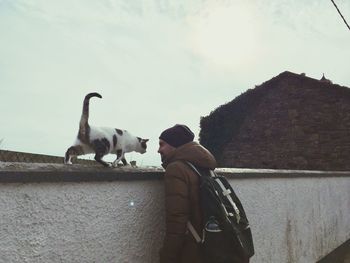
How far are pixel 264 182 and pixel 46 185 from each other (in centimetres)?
381

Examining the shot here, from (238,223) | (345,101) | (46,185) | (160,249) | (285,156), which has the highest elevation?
(345,101)

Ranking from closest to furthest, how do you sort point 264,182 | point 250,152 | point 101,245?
1. point 101,245
2. point 264,182
3. point 250,152

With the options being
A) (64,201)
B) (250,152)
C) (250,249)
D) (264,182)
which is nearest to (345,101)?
(250,152)

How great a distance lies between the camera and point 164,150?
11.4 feet

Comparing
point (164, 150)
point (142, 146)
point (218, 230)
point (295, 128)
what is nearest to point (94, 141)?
point (164, 150)

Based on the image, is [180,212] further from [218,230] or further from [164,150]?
[164,150]

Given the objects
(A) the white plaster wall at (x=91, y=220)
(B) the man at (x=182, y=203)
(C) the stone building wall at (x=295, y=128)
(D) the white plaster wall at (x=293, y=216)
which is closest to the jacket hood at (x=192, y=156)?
(B) the man at (x=182, y=203)

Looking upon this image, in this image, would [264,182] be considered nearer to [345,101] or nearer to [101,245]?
[101,245]

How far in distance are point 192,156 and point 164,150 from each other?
0.24 metres

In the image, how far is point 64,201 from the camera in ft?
8.23

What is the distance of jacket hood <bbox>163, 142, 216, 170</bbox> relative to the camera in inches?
133

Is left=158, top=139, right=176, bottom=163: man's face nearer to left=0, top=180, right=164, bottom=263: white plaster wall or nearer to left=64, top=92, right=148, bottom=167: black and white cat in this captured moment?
left=0, top=180, right=164, bottom=263: white plaster wall

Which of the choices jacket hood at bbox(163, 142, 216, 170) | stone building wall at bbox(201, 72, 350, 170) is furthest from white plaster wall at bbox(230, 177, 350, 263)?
stone building wall at bbox(201, 72, 350, 170)

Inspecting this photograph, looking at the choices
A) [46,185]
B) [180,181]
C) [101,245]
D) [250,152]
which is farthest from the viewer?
[250,152]
